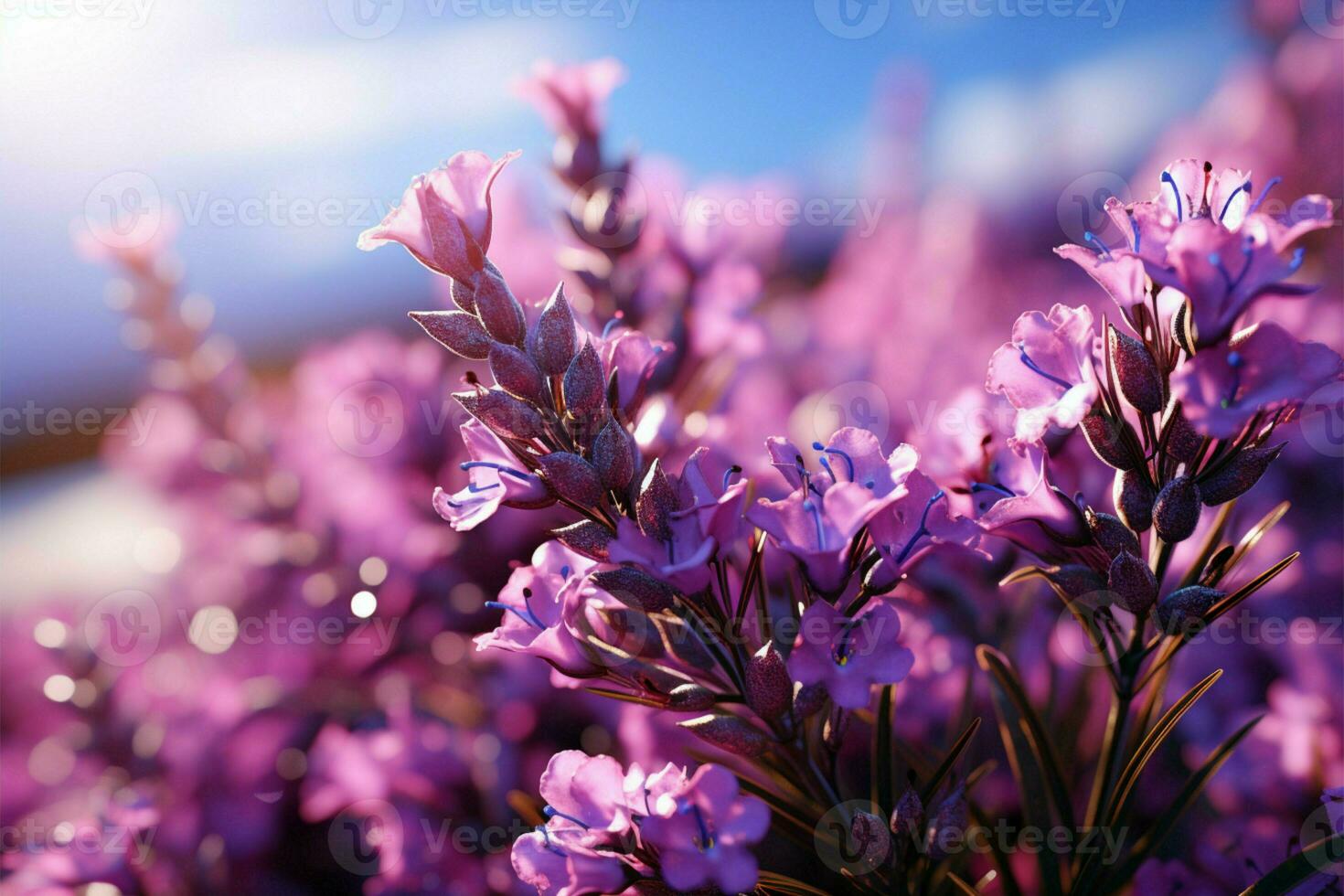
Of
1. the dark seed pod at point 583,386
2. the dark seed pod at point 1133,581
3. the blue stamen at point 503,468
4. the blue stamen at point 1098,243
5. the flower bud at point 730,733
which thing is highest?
the blue stamen at point 1098,243

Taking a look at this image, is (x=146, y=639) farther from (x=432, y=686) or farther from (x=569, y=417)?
(x=569, y=417)

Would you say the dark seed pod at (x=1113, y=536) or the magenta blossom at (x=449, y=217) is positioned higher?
the magenta blossom at (x=449, y=217)

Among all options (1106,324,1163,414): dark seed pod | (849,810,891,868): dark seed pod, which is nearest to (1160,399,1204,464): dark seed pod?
(1106,324,1163,414): dark seed pod

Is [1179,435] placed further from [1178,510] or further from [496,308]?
[496,308]

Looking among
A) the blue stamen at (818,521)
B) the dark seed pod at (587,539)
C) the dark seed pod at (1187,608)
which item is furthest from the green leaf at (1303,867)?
the dark seed pod at (587,539)

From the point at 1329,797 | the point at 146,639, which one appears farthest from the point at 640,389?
the point at 146,639

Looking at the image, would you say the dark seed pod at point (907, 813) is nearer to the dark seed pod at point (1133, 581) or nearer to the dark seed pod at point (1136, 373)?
the dark seed pod at point (1133, 581)

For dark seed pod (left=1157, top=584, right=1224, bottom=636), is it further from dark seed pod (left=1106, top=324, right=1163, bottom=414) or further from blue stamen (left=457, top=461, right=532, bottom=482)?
blue stamen (left=457, top=461, right=532, bottom=482)
